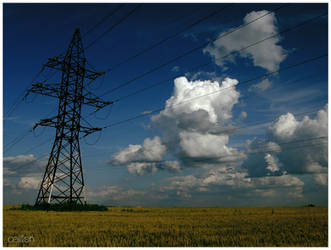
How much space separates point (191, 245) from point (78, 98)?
3322 centimetres

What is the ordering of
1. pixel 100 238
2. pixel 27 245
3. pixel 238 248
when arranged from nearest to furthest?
1. pixel 238 248
2. pixel 27 245
3. pixel 100 238

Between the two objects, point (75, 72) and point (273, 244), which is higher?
point (75, 72)

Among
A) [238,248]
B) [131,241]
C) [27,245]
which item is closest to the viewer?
[238,248]

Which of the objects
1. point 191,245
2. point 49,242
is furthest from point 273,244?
point 49,242

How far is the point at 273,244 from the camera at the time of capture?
42.4 ft

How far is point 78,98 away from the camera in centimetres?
4175

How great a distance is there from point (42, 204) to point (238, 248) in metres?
33.5

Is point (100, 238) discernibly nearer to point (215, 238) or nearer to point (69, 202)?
point (215, 238)

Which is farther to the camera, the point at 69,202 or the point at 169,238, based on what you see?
the point at 69,202

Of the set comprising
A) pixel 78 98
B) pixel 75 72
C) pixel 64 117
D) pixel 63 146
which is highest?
pixel 75 72

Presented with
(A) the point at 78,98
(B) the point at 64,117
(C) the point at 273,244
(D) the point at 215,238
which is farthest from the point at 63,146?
(C) the point at 273,244

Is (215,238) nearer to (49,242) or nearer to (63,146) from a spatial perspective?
(49,242)

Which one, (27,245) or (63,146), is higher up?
(63,146)

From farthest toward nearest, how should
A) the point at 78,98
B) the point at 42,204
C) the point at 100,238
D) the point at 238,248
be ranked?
the point at 78,98
the point at 42,204
the point at 100,238
the point at 238,248
